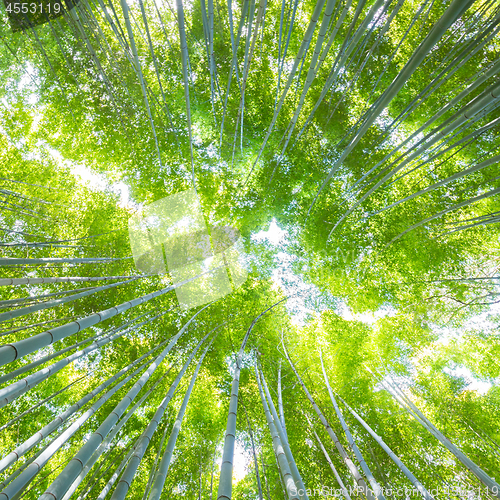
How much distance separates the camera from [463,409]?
4887 mm

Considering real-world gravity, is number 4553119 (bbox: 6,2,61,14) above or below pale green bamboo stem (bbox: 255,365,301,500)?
above

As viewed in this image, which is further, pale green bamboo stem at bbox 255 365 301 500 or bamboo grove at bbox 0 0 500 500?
bamboo grove at bbox 0 0 500 500

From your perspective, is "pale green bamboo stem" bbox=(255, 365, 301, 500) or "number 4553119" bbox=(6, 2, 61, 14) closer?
"pale green bamboo stem" bbox=(255, 365, 301, 500)

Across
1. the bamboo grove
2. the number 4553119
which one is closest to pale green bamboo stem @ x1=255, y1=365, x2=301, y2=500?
the bamboo grove

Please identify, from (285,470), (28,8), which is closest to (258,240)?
(285,470)

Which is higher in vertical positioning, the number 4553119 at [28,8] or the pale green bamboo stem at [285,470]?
the number 4553119 at [28,8]

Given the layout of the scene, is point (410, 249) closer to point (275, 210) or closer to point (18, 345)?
point (275, 210)

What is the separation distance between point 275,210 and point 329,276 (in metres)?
1.82

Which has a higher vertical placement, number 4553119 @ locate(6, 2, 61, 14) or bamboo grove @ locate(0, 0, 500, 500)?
number 4553119 @ locate(6, 2, 61, 14)

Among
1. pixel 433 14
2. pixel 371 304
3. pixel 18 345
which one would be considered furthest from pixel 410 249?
pixel 18 345

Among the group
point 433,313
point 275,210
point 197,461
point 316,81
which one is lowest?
point 197,461

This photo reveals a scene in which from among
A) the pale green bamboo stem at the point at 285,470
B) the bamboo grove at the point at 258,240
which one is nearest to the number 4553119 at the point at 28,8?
the bamboo grove at the point at 258,240

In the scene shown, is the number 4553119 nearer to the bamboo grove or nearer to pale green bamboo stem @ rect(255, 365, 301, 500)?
the bamboo grove

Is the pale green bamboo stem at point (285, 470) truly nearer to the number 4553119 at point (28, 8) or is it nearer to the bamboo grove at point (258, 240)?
the bamboo grove at point (258, 240)
